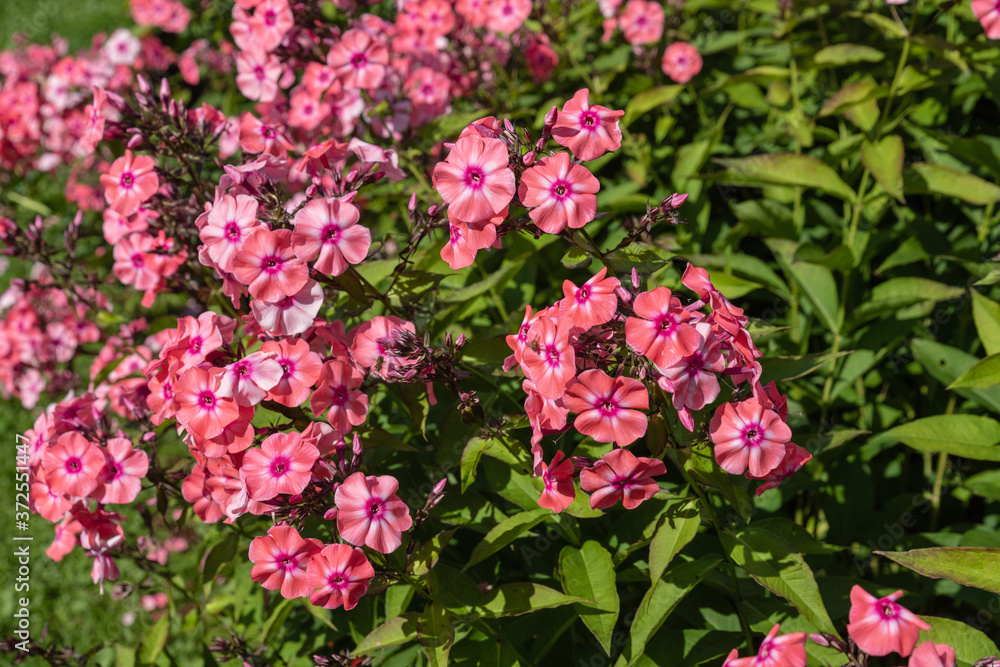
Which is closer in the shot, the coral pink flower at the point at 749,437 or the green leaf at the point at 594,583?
the coral pink flower at the point at 749,437

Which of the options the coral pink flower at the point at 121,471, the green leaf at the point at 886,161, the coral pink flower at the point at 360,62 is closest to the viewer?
the coral pink flower at the point at 121,471

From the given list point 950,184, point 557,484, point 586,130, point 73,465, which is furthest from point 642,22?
point 73,465

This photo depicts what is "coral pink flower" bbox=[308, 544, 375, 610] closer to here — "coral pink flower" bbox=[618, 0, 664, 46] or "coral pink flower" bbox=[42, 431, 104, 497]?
"coral pink flower" bbox=[42, 431, 104, 497]

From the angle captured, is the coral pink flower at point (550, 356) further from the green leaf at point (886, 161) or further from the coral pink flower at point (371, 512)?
the green leaf at point (886, 161)

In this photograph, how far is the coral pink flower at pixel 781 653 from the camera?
1362 mm

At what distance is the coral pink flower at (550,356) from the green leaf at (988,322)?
154 cm

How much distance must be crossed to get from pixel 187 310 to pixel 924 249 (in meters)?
3.44

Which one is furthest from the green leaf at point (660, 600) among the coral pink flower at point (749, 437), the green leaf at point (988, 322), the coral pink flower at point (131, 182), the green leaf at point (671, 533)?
the coral pink flower at point (131, 182)

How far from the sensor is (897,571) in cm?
251

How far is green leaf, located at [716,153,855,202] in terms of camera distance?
251 cm

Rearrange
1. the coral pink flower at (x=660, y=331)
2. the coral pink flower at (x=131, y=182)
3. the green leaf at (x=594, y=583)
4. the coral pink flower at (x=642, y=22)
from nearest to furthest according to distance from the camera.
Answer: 1. the coral pink flower at (x=660, y=331)
2. the green leaf at (x=594, y=583)
3. the coral pink flower at (x=131, y=182)
4. the coral pink flower at (x=642, y=22)

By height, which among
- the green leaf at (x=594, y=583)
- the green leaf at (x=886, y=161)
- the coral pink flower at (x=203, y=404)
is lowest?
Answer: the green leaf at (x=594, y=583)

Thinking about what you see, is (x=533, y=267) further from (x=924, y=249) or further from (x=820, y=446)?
(x=924, y=249)

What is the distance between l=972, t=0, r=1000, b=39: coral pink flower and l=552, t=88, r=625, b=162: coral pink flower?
1552 mm
